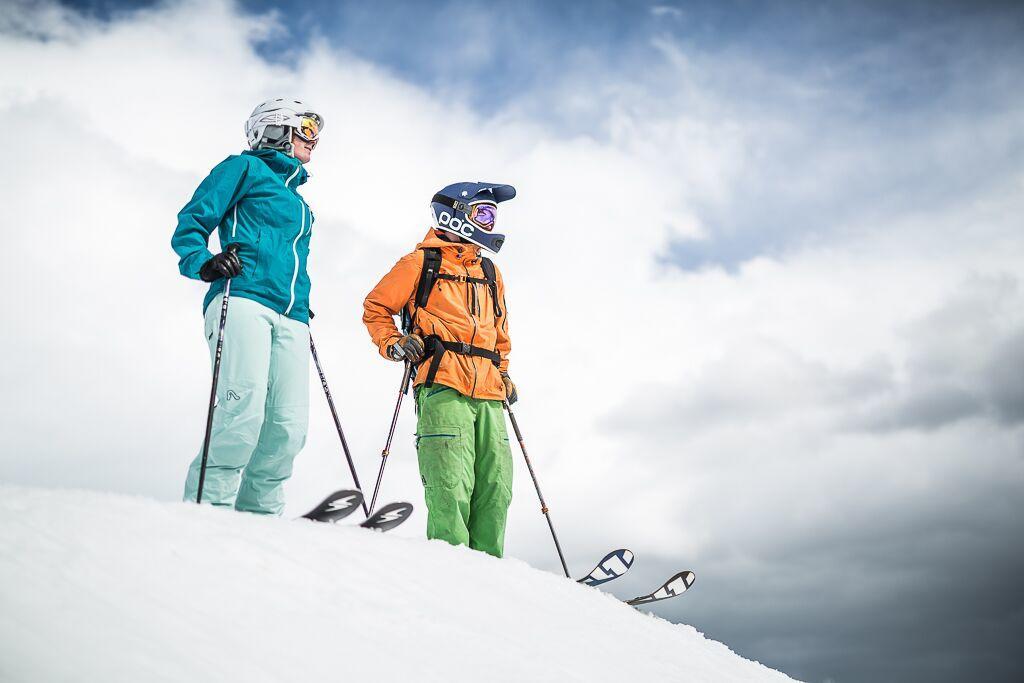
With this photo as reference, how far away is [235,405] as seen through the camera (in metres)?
5.67

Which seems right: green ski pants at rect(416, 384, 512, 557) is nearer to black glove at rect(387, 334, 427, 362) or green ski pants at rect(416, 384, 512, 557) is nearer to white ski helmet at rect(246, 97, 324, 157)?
black glove at rect(387, 334, 427, 362)

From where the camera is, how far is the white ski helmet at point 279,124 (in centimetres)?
657

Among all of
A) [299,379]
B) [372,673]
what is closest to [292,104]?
[299,379]

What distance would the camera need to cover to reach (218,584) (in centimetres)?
387

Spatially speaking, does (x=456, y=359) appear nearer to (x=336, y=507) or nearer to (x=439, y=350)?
(x=439, y=350)

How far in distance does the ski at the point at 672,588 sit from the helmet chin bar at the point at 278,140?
463 centimetres

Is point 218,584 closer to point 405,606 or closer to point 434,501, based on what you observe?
point 405,606

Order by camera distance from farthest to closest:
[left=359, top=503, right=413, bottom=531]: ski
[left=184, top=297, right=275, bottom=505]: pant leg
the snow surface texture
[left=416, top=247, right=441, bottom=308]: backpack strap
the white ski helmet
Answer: [left=416, top=247, right=441, bottom=308]: backpack strap → the white ski helmet → [left=359, top=503, right=413, bottom=531]: ski → [left=184, top=297, right=275, bottom=505]: pant leg → the snow surface texture

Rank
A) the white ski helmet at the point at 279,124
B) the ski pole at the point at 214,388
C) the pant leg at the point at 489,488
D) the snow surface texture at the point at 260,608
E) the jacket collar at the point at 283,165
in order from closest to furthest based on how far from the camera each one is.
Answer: the snow surface texture at the point at 260,608 → the ski pole at the point at 214,388 → the jacket collar at the point at 283,165 → the white ski helmet at the point at 279,124 → the pant leg at the point at 489,488

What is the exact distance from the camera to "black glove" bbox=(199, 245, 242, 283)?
224 inches

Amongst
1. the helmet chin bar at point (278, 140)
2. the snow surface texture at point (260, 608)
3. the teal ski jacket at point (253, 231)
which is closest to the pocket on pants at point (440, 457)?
the snow surface texture at point (260, 608)

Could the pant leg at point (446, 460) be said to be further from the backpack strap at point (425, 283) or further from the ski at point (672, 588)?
the ski at point (672, 588)

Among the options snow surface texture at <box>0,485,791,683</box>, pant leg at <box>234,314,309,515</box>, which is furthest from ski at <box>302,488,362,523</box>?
pant leg at <box>234,314,309,515</box>

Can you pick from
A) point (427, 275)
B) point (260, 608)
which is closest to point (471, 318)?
point (427, 275)
